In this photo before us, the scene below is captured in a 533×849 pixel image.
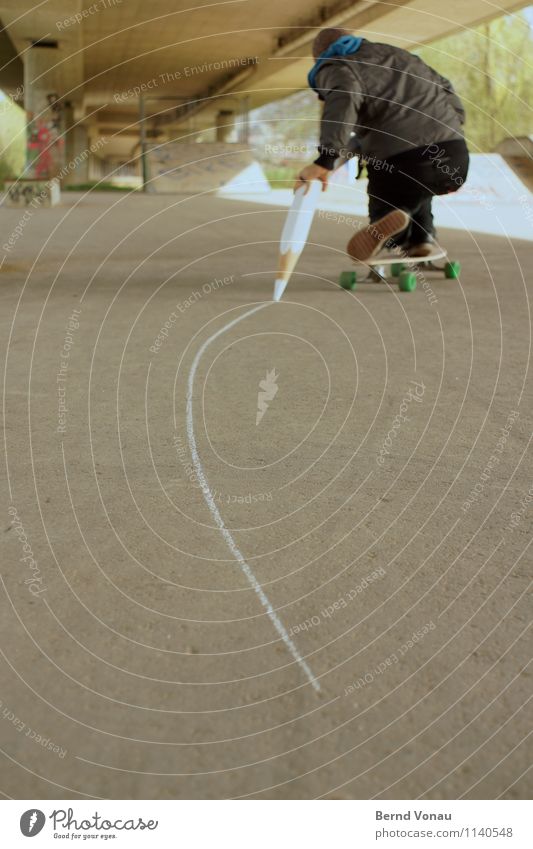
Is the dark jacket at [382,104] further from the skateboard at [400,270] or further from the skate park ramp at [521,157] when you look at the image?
the skate park ramp at [521,157]

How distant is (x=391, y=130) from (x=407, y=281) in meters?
1.07

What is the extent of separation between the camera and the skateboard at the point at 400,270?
7.04 meters

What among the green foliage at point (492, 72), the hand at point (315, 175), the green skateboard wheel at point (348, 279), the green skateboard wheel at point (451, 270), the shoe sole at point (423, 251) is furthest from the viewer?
the green foliage at point (492, 72)

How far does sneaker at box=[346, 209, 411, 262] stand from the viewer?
6.78m

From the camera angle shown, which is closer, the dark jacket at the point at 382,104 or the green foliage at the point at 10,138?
the dark jacket at the point at 382,104

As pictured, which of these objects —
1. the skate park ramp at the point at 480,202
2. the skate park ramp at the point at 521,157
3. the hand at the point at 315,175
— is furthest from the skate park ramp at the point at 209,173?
the hand at the point at 315,175

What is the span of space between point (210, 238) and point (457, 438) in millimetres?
8172

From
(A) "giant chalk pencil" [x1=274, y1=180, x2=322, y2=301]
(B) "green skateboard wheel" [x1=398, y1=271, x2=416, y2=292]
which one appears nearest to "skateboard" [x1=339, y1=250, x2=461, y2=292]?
(B) "green skateboard wheel" [x1=398, y1=271, x2=416, y2=292]

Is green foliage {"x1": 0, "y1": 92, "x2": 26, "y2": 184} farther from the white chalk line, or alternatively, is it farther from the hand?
the white chalk line

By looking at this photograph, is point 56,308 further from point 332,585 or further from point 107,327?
point 332,585

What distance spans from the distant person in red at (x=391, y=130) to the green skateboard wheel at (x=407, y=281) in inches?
10.7

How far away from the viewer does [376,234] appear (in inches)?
274

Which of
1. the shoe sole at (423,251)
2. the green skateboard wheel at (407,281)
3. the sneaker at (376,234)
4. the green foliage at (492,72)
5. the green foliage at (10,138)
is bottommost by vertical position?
the green foliage at (10,138)

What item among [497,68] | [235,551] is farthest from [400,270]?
[497,68]
